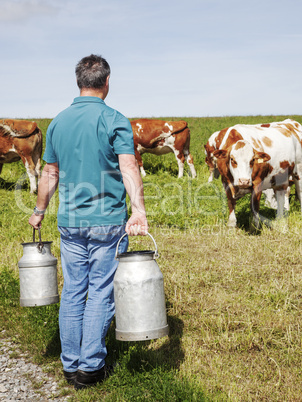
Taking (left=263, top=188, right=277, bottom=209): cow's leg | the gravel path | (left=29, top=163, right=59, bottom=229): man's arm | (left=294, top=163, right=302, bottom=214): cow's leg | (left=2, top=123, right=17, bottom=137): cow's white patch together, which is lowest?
the gravel path

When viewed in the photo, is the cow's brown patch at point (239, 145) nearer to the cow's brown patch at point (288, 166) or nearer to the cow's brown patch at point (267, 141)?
the cow's brown patch at point (267, 141)

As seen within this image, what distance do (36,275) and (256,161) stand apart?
497 centimetres

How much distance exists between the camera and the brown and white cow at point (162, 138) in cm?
1575

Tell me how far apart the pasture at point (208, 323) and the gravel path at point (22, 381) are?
66 millimetres

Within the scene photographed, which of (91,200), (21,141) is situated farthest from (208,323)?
(21,141)

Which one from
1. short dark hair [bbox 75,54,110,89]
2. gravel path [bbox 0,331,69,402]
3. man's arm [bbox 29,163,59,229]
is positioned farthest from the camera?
man's arm [bbox 29,163,59,229]

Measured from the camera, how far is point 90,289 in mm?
3326

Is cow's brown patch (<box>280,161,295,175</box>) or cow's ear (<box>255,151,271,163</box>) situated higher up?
cow's ear (<box>255,151,271,163</box>)

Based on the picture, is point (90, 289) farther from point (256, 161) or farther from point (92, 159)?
point (256, 161)

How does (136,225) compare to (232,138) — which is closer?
(136,225)

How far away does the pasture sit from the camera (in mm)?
3230

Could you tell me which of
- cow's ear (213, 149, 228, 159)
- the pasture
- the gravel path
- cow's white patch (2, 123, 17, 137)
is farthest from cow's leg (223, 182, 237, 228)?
cow's white patch (2, 123, 17, 137)

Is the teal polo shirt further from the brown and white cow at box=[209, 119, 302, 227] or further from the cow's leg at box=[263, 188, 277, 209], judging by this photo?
the cow's leg at box=[263, 188, 277, 209]

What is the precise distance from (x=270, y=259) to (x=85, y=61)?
12.0ft
